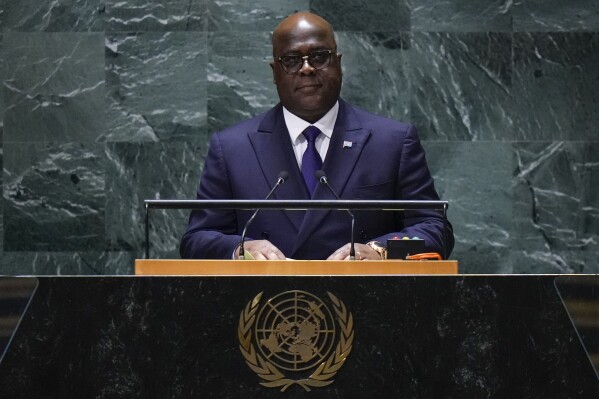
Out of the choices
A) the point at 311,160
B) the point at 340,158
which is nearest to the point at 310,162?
the point at 311,160

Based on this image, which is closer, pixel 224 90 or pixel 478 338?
pixel 478 338

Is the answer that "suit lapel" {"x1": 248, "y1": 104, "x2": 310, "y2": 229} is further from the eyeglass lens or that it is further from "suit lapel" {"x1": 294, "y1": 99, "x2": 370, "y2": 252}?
the eyeglass lens

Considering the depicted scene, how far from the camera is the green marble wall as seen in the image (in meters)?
6.10

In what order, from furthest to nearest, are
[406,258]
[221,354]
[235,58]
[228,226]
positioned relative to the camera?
[235,58]
[228,226]
[406,258]
[221,354]

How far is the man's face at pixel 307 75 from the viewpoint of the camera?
431 centimetres

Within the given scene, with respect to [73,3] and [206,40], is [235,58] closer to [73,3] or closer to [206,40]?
[206,40]

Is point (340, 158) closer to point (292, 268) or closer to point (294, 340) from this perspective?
point (292, 268)

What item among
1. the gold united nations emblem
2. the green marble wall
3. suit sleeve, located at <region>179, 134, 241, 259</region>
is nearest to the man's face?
suit sleeve, located at <region>179, 134, 241, 259</region>

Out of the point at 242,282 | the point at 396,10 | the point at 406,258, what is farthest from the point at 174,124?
the point at 242,282

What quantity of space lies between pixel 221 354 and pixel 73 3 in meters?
3.93

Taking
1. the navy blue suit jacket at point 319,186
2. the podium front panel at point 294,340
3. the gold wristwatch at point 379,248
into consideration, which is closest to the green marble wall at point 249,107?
the navy blue suit jacket at point 319,186

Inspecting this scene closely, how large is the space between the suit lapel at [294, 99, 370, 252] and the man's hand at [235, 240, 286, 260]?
547 mm

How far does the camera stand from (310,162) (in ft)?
14.3

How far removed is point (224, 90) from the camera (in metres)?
6.11
